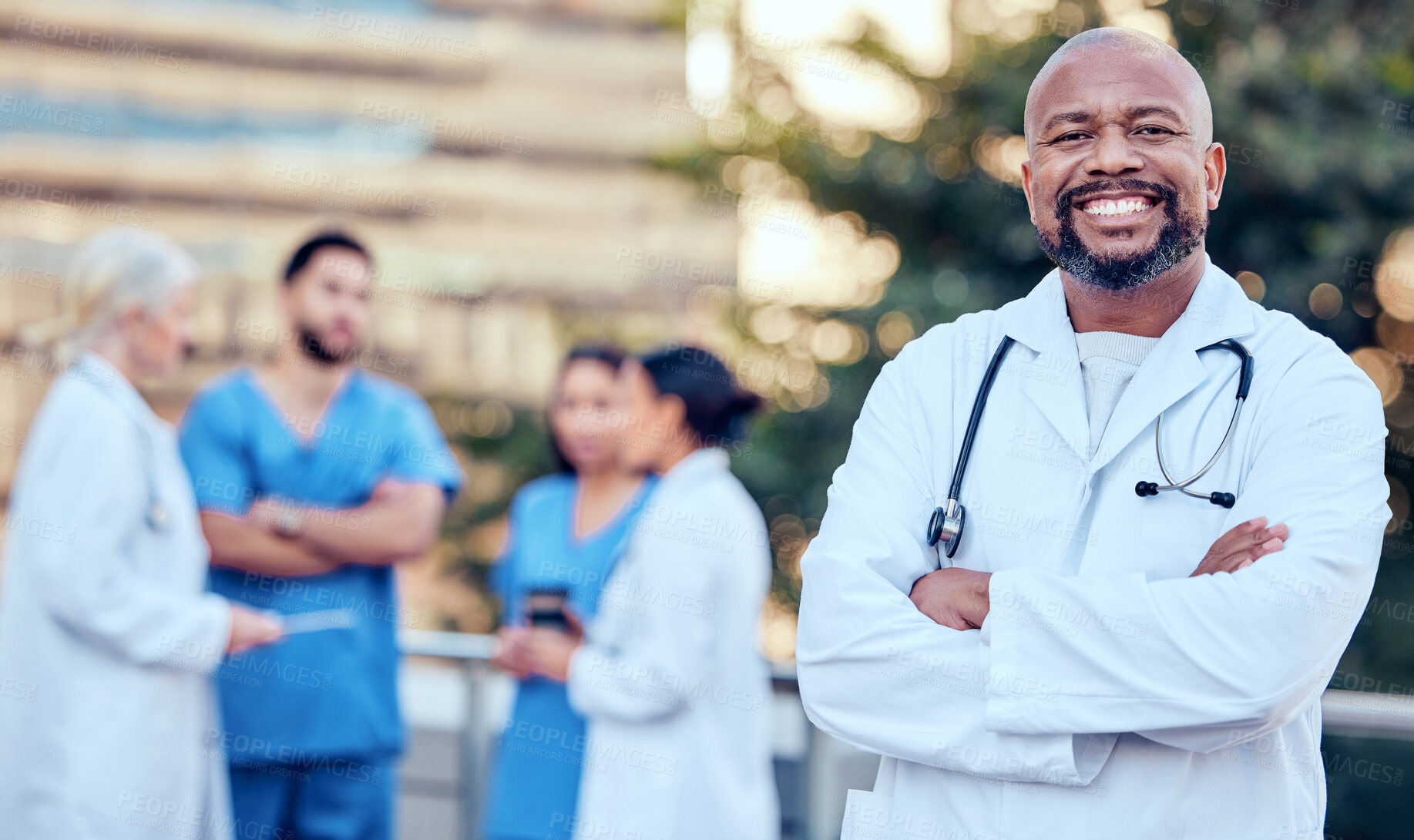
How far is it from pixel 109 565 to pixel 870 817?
82.1 inches

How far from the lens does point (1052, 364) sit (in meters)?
1.95

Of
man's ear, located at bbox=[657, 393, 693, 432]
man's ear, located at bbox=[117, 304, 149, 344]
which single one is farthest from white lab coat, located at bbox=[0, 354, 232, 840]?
man's ear, located at bbox=[657, 393, 693, 432]

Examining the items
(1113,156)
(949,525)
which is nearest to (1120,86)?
(1113,156)

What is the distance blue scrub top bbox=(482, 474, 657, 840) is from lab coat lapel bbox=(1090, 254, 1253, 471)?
5.92ft

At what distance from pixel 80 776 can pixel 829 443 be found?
3183 mm

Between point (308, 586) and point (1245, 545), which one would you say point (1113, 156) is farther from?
point (308, 586)

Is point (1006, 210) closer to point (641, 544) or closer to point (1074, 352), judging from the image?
point (641, 544)

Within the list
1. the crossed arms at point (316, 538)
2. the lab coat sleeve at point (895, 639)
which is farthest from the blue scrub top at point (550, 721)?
the lab coat sleeve at point (895, 639)

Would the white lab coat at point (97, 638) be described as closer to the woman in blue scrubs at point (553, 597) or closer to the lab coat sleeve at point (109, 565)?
the lab coat sleeve at point (109, 565)

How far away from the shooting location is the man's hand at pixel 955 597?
1806 mm

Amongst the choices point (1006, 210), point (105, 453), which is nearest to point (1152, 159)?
point (105, 453)

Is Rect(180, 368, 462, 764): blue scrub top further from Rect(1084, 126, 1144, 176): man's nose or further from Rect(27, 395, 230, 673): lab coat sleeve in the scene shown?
Rect(1084, 126, 1144, 176): man's nose

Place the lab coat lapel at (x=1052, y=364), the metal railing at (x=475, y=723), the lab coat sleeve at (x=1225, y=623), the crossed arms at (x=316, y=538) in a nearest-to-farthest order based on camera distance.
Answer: the lab coat sleeve at (x=1225, y=623) < the lab coat lapel at (x=1052, y=364) < the crossed arms at (x=316, y=538) < the metal railing at (x=475, y=723)

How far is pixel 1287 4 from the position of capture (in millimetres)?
5215
